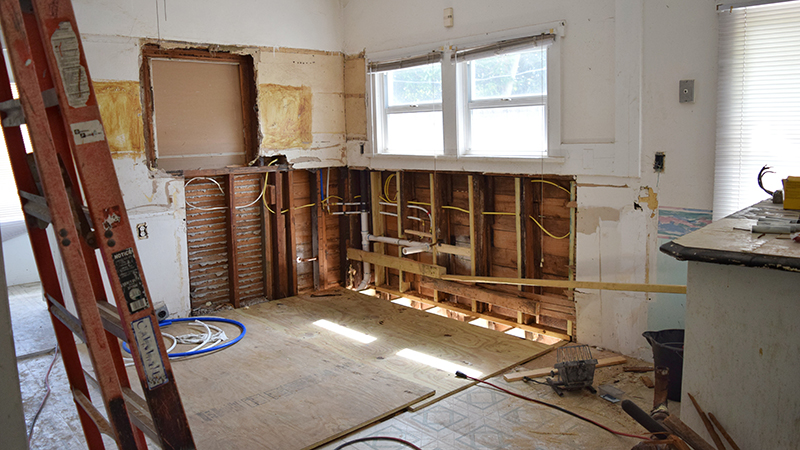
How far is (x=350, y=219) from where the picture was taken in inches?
257

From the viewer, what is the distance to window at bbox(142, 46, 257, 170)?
17.0ft

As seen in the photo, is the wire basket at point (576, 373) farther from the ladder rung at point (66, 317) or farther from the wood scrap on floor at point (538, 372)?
the ladder rung at point (66, 317)

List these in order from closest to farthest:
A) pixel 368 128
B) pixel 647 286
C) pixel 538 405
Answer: pixel 538 405
pixel 647 286
pixel 368 128

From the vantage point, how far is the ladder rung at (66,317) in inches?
75.2

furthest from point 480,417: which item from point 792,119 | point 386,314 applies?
point 792,119

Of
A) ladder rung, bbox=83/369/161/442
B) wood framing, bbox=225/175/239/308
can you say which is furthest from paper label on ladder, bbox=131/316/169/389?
wood framing, bbox=225/175/239/308

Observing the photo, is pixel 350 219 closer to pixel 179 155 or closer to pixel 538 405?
pixel 179 155

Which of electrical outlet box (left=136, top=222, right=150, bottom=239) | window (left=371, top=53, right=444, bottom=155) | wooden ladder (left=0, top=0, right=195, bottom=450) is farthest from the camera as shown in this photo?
window (left=371, top=53, right=444, bottom=155)

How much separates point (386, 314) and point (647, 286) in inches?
94.8

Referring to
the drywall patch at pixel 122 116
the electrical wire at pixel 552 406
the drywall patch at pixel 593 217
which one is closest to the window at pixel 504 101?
the drywall patch at pixel 593 217

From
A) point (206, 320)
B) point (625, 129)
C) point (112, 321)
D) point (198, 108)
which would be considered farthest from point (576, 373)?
point (198, 108)

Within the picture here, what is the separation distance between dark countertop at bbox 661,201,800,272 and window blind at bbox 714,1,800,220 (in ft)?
3.66

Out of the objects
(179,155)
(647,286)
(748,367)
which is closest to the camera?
(748,367)

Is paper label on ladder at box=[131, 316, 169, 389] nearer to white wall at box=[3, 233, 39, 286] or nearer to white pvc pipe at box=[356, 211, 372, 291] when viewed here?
white pvc pipe at box=[356, 211, 372, 291]
